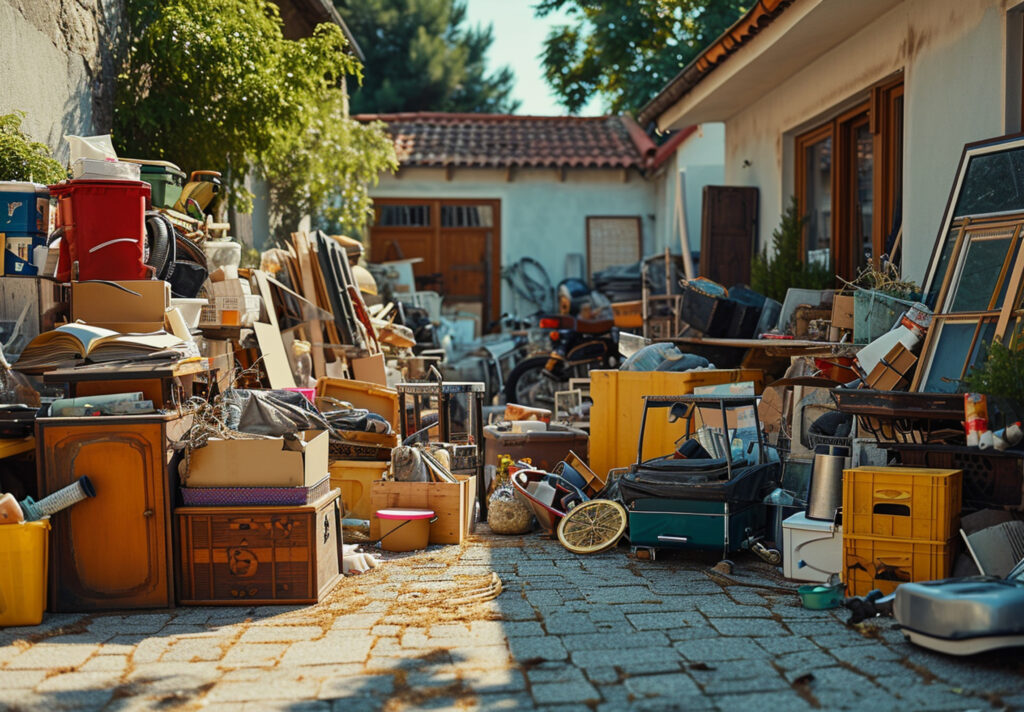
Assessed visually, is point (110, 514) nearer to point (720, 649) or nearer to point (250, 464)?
point (250, 464)

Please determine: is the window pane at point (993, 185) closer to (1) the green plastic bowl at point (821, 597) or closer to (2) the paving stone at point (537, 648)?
(1) the green plastic bowl at point (821, 597)

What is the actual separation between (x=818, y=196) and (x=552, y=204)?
811cm

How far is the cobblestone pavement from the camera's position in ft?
12.3

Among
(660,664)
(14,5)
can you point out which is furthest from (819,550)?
(14,5)

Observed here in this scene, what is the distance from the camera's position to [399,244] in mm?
17828

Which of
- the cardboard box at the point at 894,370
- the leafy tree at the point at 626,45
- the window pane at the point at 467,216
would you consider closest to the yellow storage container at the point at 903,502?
the cardboard box at the point at 894,370

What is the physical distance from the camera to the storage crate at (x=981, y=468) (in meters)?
4.91

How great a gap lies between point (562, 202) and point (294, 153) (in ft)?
22.5

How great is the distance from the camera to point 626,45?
22750 mm

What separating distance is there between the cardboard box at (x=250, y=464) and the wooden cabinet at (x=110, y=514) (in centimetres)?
18

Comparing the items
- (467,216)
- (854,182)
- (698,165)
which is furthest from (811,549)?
(467,216)

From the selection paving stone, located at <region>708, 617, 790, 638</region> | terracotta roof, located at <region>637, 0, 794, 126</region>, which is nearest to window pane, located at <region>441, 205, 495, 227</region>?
terracotta roof, located at <region>637, 0, 794, 126</region>

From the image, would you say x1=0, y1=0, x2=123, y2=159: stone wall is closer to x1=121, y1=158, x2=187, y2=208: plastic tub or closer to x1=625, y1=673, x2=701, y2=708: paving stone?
x1=121, y1=158, x2=187, y2=208: plastic tub

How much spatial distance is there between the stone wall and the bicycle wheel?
479 cm
